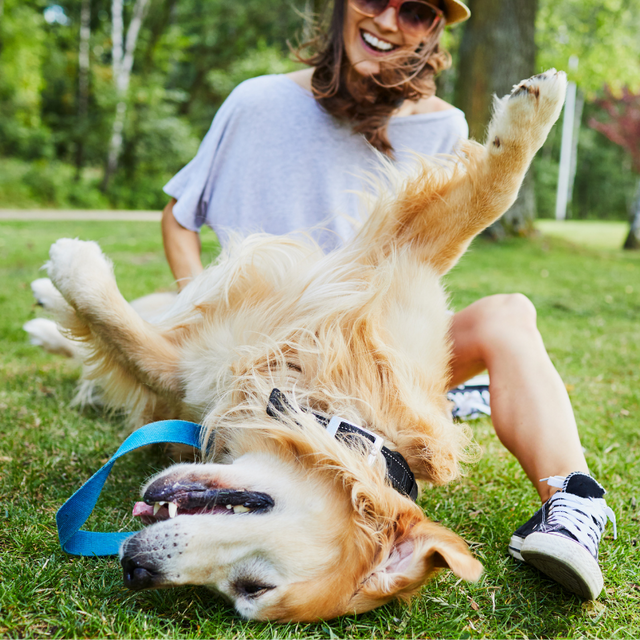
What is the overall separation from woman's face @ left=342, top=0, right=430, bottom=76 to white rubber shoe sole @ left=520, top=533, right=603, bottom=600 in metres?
2.17

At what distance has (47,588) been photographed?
1633mm

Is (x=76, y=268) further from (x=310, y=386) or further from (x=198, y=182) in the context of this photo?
(x=310, y=386)

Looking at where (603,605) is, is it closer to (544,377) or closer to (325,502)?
(544,377)

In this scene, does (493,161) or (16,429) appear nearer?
(493,161)

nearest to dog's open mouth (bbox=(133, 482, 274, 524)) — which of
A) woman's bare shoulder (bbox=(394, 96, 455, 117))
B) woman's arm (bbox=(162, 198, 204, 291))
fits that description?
woman's arm (bbox=(162, 198, 204, 291))

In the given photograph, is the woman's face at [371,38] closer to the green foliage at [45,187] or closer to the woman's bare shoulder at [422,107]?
the woman's bare shoulder at [422,107]

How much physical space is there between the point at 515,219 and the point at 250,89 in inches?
→ 329

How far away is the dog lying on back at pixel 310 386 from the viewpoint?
153cm

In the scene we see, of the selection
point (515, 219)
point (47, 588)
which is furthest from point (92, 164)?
point (47, 588)

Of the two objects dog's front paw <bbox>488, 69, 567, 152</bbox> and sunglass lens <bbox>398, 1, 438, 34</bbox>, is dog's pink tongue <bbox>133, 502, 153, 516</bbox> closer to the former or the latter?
dog's front paw <bbox>488, 69, 567, 152</bbox>

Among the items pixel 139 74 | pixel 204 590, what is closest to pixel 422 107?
pixel 204 590

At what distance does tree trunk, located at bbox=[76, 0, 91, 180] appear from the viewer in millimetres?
20000

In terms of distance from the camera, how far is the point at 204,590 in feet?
5.62

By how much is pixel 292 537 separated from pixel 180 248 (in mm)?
1794
